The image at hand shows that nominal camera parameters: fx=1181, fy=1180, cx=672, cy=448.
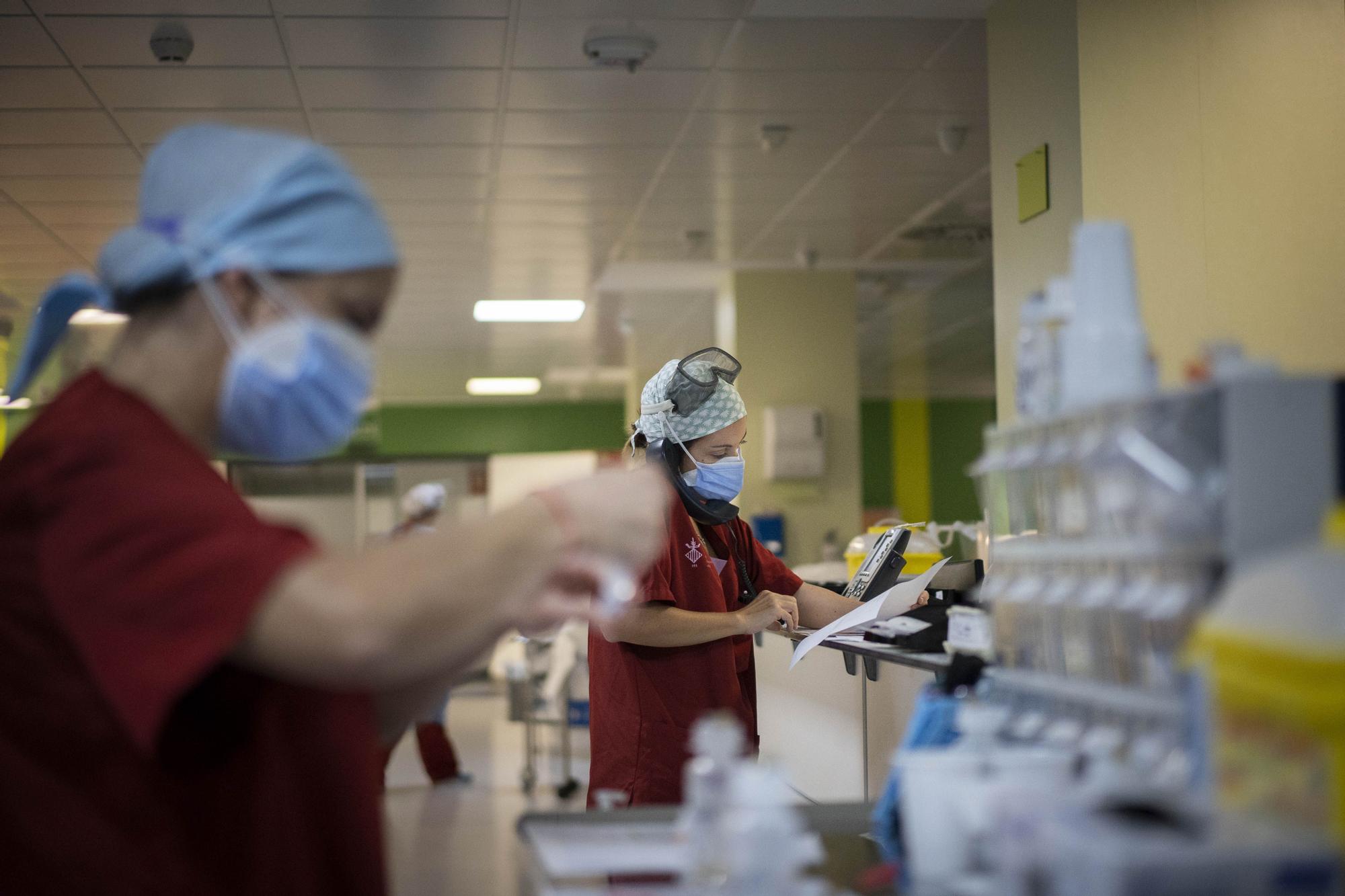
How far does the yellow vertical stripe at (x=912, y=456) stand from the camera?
14781 mm

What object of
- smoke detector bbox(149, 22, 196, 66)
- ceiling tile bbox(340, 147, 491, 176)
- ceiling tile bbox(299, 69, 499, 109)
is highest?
ceiling tile bbox(299, 69, 499, 109)

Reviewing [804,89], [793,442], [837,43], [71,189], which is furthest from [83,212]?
[793,442]

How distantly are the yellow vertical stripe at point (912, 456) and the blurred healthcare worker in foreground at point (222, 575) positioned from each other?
1400 cm

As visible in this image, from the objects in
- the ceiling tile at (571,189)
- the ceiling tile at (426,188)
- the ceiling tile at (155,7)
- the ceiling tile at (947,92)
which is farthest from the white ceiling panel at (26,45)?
the ceiling tile at (947,92)

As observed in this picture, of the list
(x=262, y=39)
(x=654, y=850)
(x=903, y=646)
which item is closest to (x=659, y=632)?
(x=903, y=646)

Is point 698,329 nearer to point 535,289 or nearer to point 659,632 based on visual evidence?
point 535,289

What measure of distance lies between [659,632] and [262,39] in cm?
285

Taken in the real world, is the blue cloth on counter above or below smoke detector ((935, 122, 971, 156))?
below

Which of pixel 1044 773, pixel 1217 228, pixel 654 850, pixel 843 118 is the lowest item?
pixel 654 850

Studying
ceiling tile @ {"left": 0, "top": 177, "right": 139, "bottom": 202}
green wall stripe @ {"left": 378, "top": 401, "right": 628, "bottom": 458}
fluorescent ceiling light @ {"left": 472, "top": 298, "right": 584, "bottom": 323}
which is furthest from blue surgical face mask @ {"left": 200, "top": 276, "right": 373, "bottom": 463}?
green wall stripe @ {"left": 378, "top": 401, "right": 628, "bottom": 458}

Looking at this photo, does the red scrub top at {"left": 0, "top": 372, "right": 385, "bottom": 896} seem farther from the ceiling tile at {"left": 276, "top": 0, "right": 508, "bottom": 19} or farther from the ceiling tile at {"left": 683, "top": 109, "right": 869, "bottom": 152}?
the ceiling tile at {"left": 683, "top": 109, "right": 869, "bottom": 152}

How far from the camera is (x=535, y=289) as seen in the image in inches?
320

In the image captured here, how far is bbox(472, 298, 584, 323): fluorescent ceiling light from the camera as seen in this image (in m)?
8.49

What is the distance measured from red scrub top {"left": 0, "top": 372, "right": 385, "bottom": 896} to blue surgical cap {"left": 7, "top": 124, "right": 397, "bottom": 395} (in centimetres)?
12
